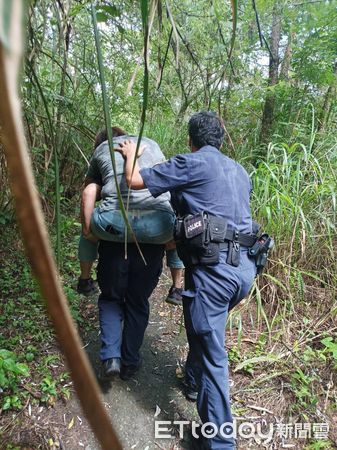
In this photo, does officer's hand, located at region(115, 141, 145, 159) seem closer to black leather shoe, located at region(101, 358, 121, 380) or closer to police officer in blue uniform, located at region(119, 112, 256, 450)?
police officer in blue uniform, located at region(119, 112, 256, 450)

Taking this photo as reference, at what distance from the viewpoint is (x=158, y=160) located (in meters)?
2.18

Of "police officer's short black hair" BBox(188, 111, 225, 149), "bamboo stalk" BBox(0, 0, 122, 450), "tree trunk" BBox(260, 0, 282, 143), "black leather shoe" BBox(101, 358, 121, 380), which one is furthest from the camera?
"tree trunk" BBox(260, 0, 282, 143)

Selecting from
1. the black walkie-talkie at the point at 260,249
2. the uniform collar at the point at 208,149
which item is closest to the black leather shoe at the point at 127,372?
the black walkie-talkie at the point at 260,249

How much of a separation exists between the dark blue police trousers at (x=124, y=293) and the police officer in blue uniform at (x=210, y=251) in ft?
1.07

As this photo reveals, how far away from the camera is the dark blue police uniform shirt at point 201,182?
186 cm

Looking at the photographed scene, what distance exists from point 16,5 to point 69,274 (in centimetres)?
340

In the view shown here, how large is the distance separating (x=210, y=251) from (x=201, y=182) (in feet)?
1.22

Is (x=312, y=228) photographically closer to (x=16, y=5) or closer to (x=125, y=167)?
(x=125, y=167)

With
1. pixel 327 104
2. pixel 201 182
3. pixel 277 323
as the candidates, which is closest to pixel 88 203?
pixel 201 182

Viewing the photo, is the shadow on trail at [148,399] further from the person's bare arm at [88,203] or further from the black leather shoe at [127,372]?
the person's bare arm at [88,203]

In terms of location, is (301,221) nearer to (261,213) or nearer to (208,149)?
(261,213)

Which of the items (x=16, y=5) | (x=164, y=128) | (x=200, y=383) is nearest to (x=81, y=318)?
(x=200, y=383)

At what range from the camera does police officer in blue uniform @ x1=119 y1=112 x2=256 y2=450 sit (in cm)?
178

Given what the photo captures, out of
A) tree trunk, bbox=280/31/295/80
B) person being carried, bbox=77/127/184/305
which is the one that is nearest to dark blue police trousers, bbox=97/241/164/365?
person being carried, bbox=77/127/184/305
